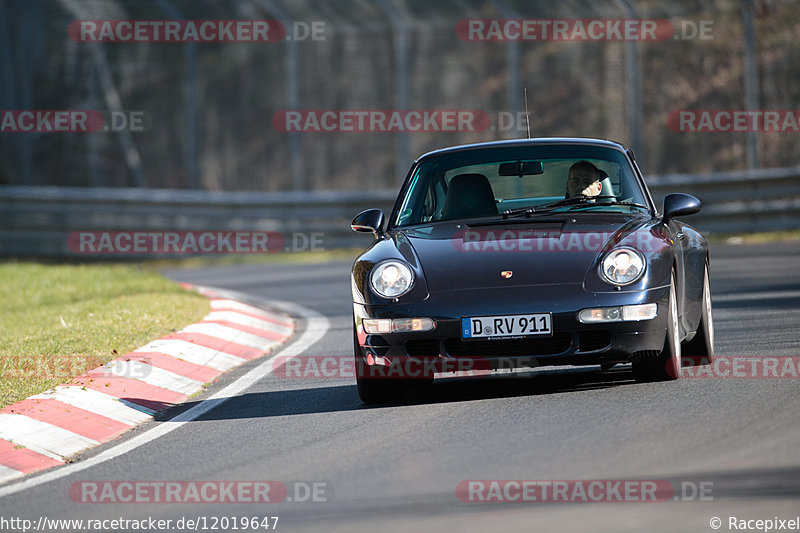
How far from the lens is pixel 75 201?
20969 millimetres

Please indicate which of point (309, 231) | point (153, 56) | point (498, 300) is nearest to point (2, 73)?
point (153, 56)

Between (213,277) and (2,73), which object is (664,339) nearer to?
(213,277)

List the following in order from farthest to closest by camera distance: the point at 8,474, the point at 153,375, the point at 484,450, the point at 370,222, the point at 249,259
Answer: the point at 249,259 → the point at 153,375 → the point at 370,222 → the point at 8,474 → the point at 484,450

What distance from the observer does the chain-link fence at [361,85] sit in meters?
20.2

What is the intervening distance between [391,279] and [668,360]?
162 centimetres

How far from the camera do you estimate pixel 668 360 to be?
7.51 m

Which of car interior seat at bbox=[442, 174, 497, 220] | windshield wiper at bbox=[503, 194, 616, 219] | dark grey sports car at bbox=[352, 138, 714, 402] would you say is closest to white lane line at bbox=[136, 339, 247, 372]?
dark grey sports car at bbox=[352, 138, 714, 402]

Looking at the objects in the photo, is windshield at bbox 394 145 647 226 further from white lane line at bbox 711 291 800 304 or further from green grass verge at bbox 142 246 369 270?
green grass verge at bbox 142 246 369 270

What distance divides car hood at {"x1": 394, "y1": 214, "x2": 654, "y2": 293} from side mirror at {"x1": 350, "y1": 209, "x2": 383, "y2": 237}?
527 mm

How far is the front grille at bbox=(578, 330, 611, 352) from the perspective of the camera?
718 cm

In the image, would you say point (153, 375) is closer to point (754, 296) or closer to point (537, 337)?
point (537, 337)

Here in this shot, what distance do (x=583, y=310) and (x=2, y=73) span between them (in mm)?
16768

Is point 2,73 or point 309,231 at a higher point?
point 2,73

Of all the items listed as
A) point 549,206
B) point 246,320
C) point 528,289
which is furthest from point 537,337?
point 246,320
